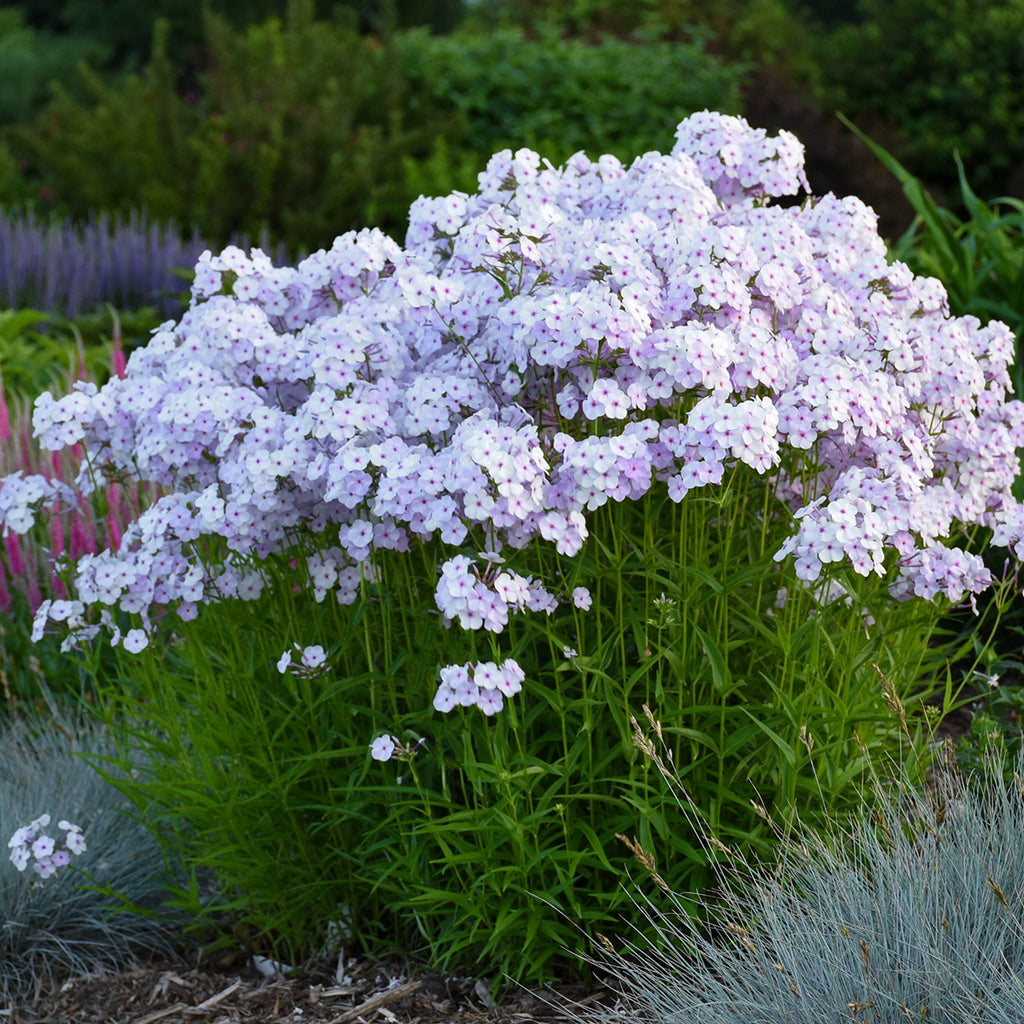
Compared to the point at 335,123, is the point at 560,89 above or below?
above

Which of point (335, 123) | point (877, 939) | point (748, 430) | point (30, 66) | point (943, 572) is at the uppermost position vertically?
point (748, 430)

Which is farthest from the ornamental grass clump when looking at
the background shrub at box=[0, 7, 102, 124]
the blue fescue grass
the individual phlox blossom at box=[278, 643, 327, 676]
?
the background shrub at box=[0, 7, 102, 124]

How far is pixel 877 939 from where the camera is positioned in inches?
90.1

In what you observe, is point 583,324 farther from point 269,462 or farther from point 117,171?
point 117,171

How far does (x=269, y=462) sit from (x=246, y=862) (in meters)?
1.04

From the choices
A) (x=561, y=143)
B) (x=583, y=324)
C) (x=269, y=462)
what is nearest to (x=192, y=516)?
(x=269, y=462)

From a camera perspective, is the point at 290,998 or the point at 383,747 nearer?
the point at 383,747

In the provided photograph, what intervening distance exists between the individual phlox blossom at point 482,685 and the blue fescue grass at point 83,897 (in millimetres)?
1243

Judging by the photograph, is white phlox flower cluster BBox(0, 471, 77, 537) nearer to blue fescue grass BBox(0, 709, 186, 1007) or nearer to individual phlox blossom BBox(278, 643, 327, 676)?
blue fescue grass BBox(0, 709, 186, 1007)

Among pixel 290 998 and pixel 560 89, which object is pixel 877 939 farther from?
pixel 560 89

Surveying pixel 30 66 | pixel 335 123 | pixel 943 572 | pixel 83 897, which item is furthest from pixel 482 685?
pixel 30 66

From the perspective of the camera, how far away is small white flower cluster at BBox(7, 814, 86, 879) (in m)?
3.09

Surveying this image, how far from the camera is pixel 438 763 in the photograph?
2.76 metres

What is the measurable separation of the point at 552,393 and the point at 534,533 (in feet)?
1.10
